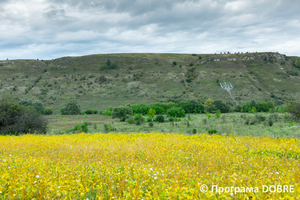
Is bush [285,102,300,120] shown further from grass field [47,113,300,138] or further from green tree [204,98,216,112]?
green tree [204,98,216,112]

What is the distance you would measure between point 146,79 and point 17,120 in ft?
202

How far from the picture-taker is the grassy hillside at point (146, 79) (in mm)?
Answer: 59312

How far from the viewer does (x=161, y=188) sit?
3.63 meters

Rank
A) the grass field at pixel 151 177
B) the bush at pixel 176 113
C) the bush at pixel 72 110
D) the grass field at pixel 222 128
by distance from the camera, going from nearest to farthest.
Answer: the grass field at pixel 151 177, the grass field at pixel 222 128, the bush at pixel 176 113, the bush at pixel 72 110

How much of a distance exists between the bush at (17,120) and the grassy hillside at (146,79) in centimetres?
3425

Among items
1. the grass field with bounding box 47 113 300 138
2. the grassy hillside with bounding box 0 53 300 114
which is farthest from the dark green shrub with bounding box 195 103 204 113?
the grass field with bounding box 47 113 300 138

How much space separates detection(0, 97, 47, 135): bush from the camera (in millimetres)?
14922

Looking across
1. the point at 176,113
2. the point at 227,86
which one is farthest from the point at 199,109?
the point at 227,86

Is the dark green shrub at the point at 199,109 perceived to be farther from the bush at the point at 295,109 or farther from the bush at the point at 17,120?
the bush at the point at 17,120

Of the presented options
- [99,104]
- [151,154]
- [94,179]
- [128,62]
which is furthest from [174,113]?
[128,62]

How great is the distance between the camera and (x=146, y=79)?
75.1 meters

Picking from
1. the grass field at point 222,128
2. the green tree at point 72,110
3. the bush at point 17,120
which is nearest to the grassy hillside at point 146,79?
the green tree at point 72,110

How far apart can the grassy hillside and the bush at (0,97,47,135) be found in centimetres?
3425

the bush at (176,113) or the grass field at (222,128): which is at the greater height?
the grass field at (222,128)
